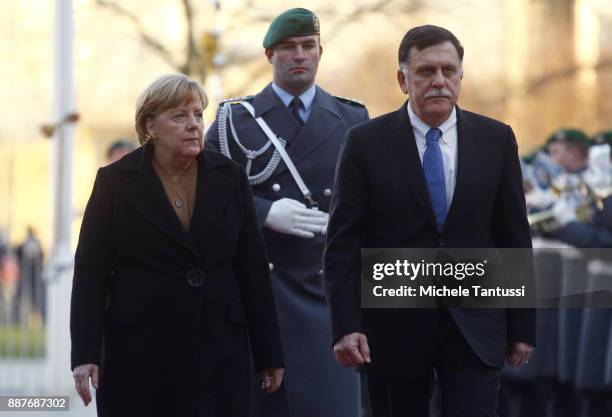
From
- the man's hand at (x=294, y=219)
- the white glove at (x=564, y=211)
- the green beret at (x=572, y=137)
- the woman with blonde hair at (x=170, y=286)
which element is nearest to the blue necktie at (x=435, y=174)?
the woman with blonde hair at (x=170, y=286)

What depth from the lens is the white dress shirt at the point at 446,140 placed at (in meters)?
5.96

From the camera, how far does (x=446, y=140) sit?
6008mm

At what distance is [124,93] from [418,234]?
56.5 feet

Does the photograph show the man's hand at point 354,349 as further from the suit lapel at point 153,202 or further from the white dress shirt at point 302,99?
the white dress shirt at point 302,99

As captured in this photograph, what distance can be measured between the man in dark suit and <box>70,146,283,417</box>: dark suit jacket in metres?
0.35

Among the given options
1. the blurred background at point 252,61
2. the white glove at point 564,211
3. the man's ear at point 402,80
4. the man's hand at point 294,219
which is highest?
the blurred background at point 252,61

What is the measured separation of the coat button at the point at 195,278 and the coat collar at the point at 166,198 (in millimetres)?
68

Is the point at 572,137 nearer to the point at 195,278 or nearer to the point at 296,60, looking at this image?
the point at 296,60

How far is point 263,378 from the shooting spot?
19.7 ft

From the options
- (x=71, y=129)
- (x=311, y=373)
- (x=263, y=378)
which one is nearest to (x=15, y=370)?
(x=71, y=129)

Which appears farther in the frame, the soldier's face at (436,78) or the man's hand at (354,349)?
the soldier's face at (436,78)

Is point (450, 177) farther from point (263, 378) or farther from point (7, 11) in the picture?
point (7, 11)

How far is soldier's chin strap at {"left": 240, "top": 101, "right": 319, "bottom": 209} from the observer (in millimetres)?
7285

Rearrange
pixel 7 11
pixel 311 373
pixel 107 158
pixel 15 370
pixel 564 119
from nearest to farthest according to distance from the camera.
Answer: pixel 311 373 < pixel 107 158 < pixel 15 370 < pixel 7 11 < pixel 564 119
